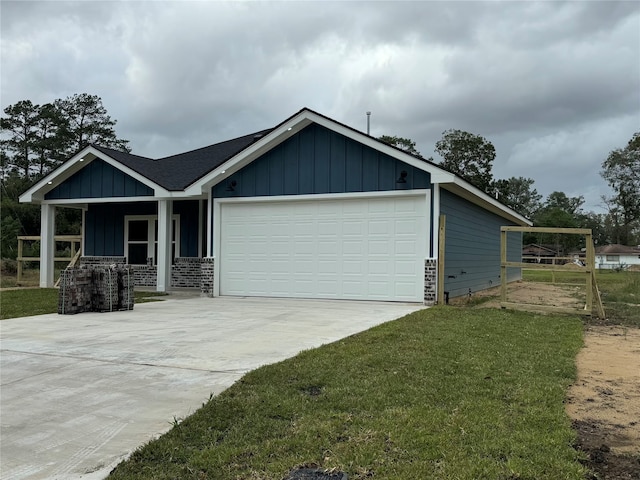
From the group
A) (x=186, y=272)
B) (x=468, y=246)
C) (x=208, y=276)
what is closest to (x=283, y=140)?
(x=208, y=276)

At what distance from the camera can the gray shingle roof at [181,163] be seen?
15172 mm

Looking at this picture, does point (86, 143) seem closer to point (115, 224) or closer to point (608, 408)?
point (115, 224)

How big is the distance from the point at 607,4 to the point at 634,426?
37.2 ft

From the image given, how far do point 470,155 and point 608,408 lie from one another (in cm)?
4629

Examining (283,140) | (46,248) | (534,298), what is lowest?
(534,298)

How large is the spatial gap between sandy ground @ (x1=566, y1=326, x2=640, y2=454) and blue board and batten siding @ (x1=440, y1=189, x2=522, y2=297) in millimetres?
5706

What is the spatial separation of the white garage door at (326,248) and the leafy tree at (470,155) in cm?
3717

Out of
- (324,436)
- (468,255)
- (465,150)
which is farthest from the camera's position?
(465,150)

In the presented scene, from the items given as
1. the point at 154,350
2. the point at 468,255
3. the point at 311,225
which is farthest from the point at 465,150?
the point at 154,350

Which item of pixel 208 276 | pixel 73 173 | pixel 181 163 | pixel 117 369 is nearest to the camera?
pixel 117 369

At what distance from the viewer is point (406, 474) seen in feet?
9.63

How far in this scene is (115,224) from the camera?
18016mm

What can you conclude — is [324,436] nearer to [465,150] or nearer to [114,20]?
[114,20]

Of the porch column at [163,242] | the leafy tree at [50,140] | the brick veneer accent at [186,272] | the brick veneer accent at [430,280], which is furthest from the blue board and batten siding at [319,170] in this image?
the leafy tree at [50,140]
